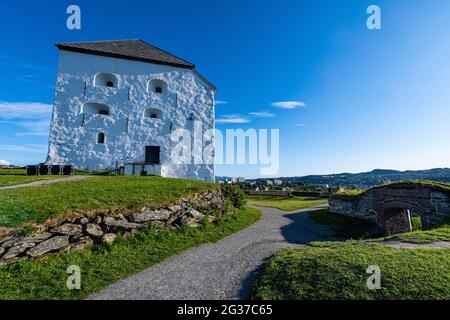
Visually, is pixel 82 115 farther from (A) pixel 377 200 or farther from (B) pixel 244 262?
(A) pixel 377 200

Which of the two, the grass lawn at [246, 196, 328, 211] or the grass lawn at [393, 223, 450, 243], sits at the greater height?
the grass lawn at [393, 223, 450, 243]

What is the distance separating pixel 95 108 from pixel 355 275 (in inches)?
891

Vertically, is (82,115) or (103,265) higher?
(82,115)

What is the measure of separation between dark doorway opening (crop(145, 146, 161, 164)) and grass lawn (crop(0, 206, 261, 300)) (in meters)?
13.3

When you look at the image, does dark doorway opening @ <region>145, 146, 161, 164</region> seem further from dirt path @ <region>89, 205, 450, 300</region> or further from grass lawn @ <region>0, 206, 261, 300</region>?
dirt path @ <region>89, 205, 450, 300</region>

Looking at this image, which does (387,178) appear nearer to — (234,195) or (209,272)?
(234,195)

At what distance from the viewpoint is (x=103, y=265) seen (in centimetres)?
612

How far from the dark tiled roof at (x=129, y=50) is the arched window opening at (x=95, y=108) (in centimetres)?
458

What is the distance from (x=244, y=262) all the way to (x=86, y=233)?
4969 millimetres

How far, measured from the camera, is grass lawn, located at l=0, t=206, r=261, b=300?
16.3ft

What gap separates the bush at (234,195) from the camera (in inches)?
527

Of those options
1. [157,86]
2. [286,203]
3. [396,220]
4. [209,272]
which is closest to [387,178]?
[286,203]

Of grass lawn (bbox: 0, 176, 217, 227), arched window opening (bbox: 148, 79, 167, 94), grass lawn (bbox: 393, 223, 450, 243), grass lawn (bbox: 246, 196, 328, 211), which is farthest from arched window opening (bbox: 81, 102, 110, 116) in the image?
grass lawn (bbox: 393, 223, 450, 243)
